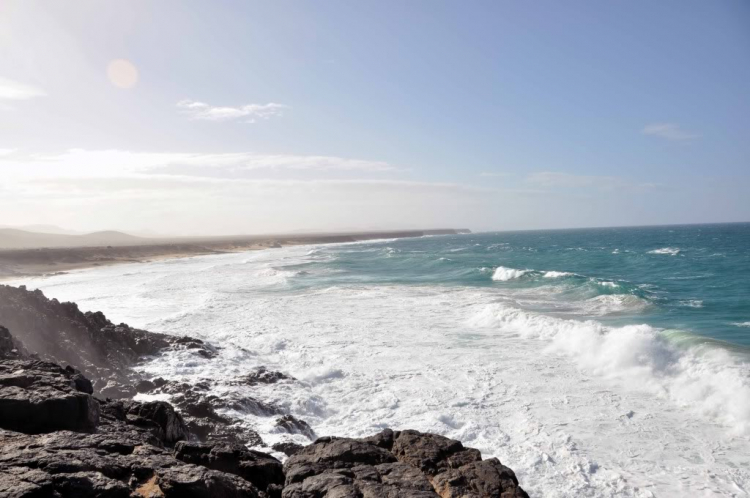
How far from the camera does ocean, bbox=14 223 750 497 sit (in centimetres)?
Result: 934

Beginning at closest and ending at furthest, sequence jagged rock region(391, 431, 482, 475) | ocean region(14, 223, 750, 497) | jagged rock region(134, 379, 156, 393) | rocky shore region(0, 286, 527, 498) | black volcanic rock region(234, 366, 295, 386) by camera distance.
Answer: rocky shore region(0, 286, 527, 498) → jagged rock region(391, 431, 482, 475) → ocean region(14, 223, 750, 497) → jagged rock region(134, 379, 156, 393) → black volcanic rock region(234, 366, 295, 386)

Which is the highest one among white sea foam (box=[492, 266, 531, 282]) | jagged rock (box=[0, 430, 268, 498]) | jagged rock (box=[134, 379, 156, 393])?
jagged rock (box=[0, 430, 268, 498])

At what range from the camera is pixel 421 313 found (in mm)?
23016

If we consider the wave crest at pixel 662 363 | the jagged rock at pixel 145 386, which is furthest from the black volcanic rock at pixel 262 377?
the wave crest at pixel 662 363

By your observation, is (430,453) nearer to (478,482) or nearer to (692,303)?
(478,482)

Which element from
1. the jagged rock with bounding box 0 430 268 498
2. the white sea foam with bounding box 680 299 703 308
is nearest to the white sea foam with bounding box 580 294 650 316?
the white sea foam with bounding box 680 299 703 308

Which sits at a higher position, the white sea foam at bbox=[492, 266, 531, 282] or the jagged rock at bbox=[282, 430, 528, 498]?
the jagged rock at bbox=[282, 430, 528, 498]

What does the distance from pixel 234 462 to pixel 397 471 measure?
7.88 ft

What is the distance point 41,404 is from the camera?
265 inches

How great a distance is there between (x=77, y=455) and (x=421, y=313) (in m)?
18.4

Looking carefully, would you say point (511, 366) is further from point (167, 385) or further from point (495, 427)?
point (167, 385)

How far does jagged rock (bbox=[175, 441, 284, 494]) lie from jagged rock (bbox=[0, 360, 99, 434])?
63.7 inches

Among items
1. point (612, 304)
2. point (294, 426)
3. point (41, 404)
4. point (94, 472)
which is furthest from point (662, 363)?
point (41, 404)

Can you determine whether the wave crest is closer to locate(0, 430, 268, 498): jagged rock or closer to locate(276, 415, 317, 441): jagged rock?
locate(276, 415, 317, 441): jagged rock
